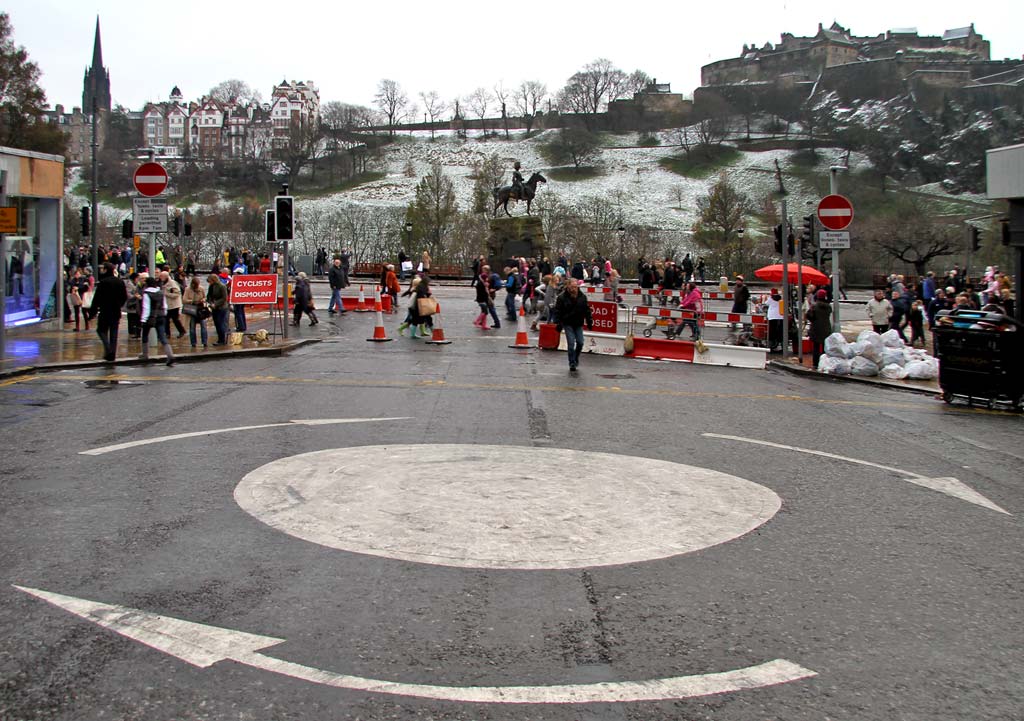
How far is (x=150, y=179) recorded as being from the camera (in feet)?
66.7

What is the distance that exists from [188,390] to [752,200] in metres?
97.1

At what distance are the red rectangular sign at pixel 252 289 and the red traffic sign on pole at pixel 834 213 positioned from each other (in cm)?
1329

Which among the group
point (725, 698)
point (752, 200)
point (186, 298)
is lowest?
point (725, 698)

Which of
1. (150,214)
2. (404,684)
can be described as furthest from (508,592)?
(150,214)

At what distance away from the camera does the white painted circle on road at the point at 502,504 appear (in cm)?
690

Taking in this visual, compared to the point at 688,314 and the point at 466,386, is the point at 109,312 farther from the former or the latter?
the point at 688,314

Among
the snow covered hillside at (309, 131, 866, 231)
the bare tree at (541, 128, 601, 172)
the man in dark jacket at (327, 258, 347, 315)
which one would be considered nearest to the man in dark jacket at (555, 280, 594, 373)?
the man in dark jacket at (327, 258, 347, 315)

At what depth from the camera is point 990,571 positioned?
6.70m

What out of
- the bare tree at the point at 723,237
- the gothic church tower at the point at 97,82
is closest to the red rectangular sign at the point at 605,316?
the bare tree at the point at 723,237

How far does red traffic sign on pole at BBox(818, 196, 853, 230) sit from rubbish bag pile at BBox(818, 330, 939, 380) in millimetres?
2561

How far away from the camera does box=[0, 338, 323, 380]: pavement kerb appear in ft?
56.0

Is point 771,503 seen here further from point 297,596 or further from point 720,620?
point 297,596

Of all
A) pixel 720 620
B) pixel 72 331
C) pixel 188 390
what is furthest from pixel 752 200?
pixel 720 620

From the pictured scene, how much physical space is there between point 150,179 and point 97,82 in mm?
143460
